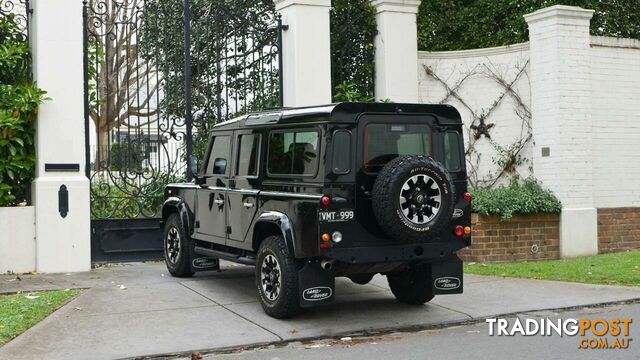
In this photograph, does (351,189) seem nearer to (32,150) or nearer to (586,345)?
(586,345)

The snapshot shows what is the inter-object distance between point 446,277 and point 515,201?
435 cm

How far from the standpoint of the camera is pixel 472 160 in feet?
45.5

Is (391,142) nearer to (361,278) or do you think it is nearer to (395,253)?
(395,253)

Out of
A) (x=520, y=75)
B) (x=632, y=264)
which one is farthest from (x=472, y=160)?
(x=632, y=264)

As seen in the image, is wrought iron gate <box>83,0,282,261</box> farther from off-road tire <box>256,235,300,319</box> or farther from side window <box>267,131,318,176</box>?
off-road tire <box>256,235,300,319</box>

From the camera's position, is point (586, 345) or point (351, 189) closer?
point (586, 345)

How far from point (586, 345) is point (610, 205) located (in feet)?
23.0

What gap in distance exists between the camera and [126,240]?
12.0m

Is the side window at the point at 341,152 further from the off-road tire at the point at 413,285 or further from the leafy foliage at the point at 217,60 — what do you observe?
the leafy foliage at the point at 217,60

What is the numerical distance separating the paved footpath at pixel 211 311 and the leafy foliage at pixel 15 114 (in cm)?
145

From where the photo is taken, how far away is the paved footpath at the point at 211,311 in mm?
6980

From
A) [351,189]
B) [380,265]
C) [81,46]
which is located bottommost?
[380,265]

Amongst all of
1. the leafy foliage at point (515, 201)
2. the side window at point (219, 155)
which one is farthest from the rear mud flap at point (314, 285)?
the leafy foliage at point (515, 201)

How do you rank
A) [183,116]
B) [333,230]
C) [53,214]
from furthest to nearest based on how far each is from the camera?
[183,116], [53,214], [333,230]
